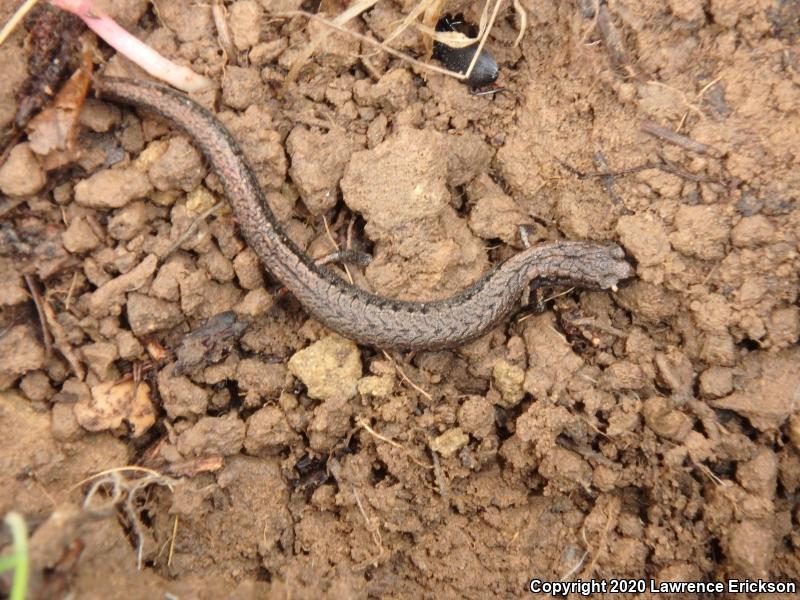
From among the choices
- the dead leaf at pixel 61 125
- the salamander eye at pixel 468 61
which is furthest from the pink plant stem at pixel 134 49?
the salamander eye at pixel 468 61

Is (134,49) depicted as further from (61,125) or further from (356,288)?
(356,288)

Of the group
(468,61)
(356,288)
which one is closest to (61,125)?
(356,288)

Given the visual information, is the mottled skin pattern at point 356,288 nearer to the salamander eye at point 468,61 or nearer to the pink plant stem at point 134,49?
the pink plant stem at point 134,49

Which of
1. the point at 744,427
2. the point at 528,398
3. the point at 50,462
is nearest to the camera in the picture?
the point at 50,462

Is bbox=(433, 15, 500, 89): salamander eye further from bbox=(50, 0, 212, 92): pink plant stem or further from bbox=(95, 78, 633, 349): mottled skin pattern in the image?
bbox=(50, 0, 212, 92): pink plant stem

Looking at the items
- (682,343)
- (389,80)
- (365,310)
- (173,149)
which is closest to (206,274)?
(173,149)

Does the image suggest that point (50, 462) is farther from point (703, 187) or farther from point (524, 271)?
point (703, 187)
